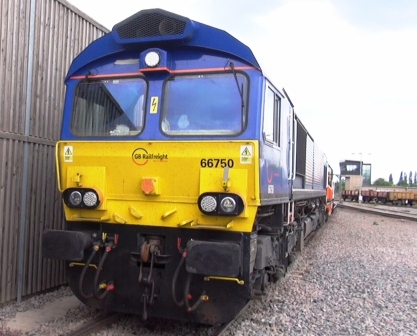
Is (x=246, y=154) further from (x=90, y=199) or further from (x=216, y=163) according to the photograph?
(x=90, y=199)

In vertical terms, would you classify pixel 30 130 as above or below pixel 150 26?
below

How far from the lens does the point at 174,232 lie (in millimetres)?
4988

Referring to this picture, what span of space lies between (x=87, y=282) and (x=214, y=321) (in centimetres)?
148

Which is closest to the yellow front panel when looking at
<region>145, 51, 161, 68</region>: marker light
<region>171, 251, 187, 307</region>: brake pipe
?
<region>171, 251, 187, 307</region>: brake pipe

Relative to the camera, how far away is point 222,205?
4.64m

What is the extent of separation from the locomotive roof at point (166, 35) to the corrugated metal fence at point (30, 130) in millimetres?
1586

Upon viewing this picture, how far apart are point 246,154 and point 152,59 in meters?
1.47

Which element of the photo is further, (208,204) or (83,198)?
(83,198)

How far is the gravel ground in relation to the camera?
5.58 m

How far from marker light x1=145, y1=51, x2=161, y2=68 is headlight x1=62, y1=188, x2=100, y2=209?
58.1 inches

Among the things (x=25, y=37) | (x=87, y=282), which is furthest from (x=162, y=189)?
(x=25, y=37)

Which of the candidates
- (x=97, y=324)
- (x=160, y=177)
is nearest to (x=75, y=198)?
(x=160, y=177)

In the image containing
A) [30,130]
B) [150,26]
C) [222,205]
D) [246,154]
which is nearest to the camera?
[222,205]

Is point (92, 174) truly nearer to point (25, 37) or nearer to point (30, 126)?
point (30, 126)
